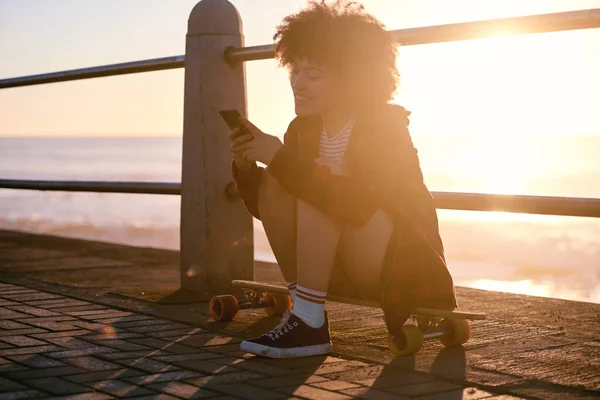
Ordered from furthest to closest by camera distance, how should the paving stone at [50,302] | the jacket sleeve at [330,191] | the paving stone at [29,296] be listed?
the paving stone at [29,296] < the paving stone at [50,302] < the jacket sleeve at [330,191]

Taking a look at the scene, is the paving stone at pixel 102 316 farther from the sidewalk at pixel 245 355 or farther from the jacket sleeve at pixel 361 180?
the jacket sleeve at pixel 361 180

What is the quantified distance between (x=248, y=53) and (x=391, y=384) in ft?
6.29

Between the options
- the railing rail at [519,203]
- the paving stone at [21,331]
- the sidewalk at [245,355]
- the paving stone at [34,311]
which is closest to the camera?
the sidewalk at [245,355]

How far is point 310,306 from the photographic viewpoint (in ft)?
9.35

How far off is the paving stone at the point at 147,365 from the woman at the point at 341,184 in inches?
10.8

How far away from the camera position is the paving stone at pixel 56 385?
92.5 inches

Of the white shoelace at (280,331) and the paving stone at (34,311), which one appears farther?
the paving stone at (34,311)

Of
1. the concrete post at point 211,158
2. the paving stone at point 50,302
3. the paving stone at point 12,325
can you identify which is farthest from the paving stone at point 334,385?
the concrete post at point 211,158

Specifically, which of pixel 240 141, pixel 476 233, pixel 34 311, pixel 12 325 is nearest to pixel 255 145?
pixel 240 141

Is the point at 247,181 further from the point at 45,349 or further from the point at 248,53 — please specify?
the point at 248,53

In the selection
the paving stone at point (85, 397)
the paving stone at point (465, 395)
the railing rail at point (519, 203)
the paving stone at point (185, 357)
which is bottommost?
the paving stone at point (85, 397)

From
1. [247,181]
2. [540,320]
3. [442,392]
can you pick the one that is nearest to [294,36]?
[247,181]

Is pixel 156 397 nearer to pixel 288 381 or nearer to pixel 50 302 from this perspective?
pixel 288 381

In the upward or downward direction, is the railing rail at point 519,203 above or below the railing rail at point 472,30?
below
